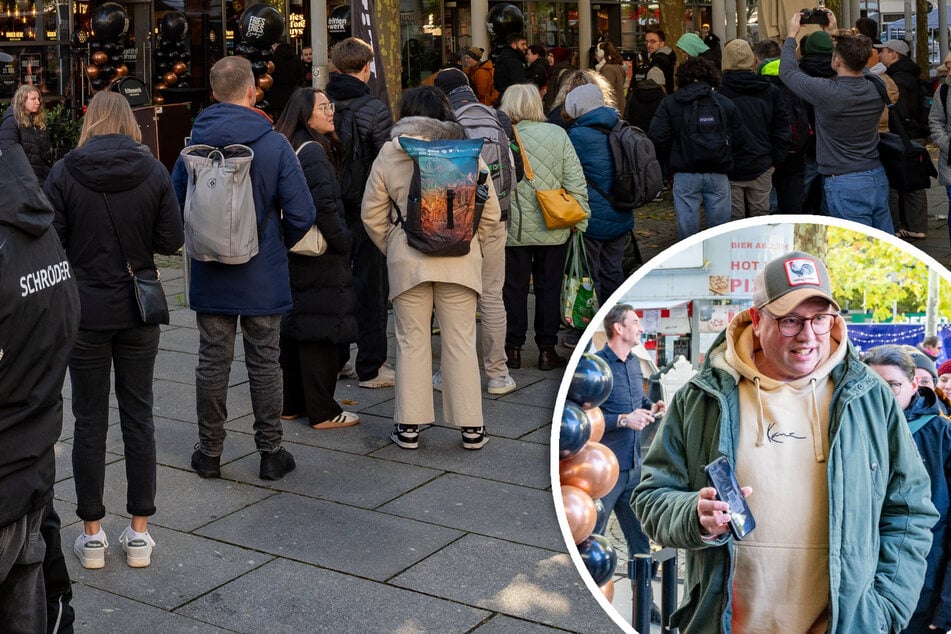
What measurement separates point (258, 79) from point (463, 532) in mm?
14254

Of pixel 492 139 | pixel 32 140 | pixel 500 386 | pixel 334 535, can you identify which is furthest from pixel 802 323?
pixel 32 140

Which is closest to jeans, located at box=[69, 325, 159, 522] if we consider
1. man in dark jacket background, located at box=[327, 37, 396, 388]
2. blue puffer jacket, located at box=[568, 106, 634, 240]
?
man in dark jacket background, located at box=[327, 37, 396, 388]

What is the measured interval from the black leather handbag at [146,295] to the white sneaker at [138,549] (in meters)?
0.81

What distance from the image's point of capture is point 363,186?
7.22 metres

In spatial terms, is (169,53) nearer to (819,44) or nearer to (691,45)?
(691,45)

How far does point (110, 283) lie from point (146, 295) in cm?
14

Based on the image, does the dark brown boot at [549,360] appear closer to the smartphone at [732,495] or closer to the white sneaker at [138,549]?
the white sneaker at [138,549]

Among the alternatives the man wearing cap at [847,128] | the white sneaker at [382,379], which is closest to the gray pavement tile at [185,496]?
the white sneaker at [382,379]

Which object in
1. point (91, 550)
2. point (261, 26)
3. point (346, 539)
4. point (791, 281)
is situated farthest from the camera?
point (261, 26)

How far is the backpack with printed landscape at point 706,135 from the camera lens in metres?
9.02

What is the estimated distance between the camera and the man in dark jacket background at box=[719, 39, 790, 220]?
9516mm

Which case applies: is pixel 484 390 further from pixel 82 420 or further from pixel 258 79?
pixel 258 79

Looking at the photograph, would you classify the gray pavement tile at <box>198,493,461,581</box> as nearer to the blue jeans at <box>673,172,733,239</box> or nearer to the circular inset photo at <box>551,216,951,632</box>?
the circular inset photo at <box>551,216,951,632</box>

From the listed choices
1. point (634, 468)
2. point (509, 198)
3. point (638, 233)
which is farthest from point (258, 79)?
point (634, 468)
